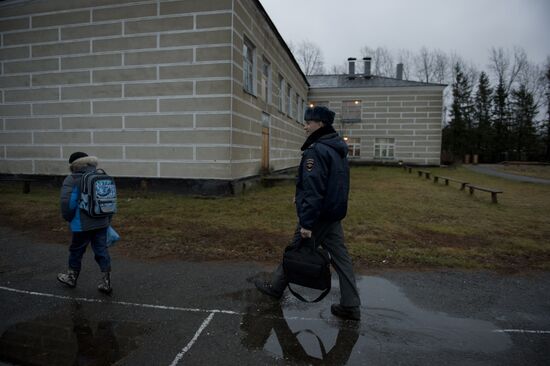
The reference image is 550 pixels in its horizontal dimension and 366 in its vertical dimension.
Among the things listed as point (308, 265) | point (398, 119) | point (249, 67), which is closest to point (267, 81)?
point (249, 67)

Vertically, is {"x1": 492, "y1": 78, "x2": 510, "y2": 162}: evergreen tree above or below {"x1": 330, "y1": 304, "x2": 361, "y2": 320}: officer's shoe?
above

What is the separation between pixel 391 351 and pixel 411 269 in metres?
2.42

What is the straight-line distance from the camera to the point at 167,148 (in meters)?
12.3

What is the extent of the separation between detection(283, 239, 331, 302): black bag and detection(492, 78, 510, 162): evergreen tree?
51083 millimetres

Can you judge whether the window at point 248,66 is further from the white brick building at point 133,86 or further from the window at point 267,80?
the window at point 267,80

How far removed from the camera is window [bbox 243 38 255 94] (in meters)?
14.0

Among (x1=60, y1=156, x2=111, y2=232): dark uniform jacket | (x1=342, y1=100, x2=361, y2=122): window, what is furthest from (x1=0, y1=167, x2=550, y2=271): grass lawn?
(x1=342, y1=100, x2=361, y2=122): window

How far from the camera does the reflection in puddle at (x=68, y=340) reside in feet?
9.78

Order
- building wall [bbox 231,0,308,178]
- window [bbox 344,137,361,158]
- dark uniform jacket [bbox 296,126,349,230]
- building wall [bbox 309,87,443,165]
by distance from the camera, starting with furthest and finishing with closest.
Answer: window [bbox 344,137,361,158] < building wall [bbox 309,87,443,165] < building wall [bbox 231,0,308,178] < dark uniform jacket [bbox 296,126,349,230]

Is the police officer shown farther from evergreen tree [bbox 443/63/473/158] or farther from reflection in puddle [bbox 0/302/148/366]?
evergreen tree [bbox 443/63/473/158]

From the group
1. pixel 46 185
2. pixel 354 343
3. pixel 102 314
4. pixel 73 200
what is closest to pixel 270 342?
pixel 354 343

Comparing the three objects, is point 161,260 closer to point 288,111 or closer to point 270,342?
point 270,342

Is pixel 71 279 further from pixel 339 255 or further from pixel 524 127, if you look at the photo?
pixel 524 127

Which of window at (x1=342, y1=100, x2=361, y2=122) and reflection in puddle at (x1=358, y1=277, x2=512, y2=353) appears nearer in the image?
reflection in puddle at (x1=358, y1=277, x2=512, y2=353)
